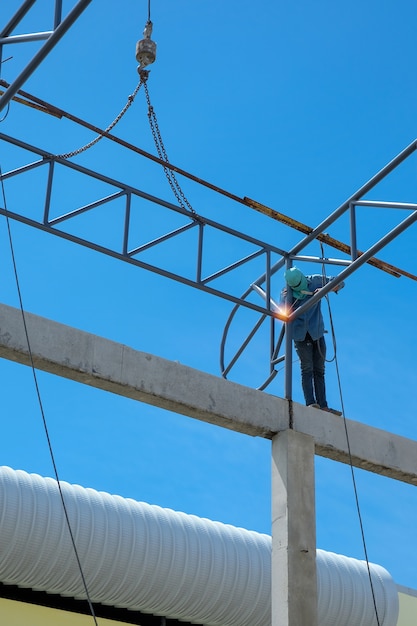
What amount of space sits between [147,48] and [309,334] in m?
4.36

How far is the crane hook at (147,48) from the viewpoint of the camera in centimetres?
1539

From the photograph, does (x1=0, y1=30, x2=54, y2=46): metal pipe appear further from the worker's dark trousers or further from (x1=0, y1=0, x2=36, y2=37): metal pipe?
the worker's dark trousers

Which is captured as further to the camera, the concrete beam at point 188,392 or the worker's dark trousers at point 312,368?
the worker's dark trousers at point 312,368

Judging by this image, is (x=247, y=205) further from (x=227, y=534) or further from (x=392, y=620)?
(x=392, y=620)

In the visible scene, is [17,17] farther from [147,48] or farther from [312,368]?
[312,368]

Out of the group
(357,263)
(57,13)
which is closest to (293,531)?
(357,263)

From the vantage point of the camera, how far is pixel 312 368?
1538 centimetres

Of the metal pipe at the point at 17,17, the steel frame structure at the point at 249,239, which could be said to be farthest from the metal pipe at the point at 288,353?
the metal pipe at the point at 17,17

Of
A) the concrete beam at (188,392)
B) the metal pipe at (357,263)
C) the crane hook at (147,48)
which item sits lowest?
the concrete beam at (188,392)

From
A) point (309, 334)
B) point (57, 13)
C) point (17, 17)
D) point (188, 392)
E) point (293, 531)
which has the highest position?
point (309, 334)

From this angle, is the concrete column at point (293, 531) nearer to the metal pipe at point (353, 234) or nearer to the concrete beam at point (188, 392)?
the concrete beam at point (188, 392)

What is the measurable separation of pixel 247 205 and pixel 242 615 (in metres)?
8.12

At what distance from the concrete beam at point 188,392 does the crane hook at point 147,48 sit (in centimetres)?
437

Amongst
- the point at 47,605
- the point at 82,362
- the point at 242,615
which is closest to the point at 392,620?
the point at 242,615
